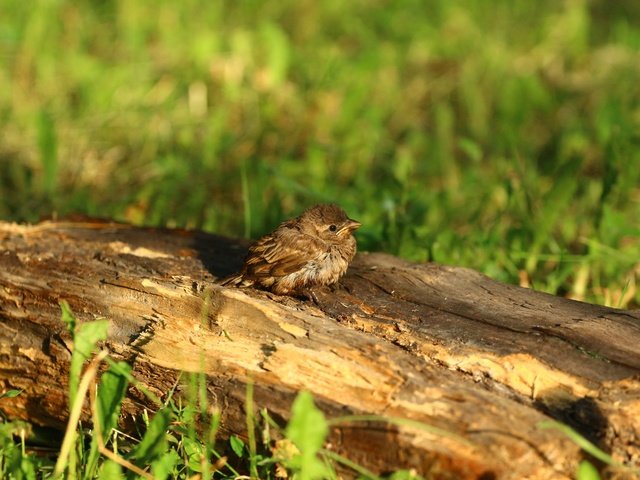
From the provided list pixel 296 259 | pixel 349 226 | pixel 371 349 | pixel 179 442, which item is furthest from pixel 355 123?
pixel 179 442

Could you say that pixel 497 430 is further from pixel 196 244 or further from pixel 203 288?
pixel 196 244

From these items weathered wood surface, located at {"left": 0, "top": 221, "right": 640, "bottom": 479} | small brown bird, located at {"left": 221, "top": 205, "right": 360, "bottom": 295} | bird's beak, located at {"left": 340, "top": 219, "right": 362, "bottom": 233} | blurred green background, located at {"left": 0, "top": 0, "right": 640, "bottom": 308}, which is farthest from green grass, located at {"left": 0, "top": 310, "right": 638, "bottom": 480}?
blurred green background, located at {"left": 0, "top": 0, "right": 640, "bottom": 308}

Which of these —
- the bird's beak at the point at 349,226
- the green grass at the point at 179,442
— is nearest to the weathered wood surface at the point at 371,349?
the green grass at the point at 179,442

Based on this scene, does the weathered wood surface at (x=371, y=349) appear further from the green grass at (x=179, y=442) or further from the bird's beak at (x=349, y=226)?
the bird's beak at (x=349, y=226)

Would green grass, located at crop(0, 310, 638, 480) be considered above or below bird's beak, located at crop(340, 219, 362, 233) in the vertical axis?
below

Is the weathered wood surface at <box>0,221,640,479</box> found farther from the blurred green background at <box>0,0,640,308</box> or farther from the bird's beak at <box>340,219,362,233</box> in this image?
the blurred green background at <box>0,0,640,308</box>

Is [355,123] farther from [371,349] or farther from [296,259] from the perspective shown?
[371,349]
